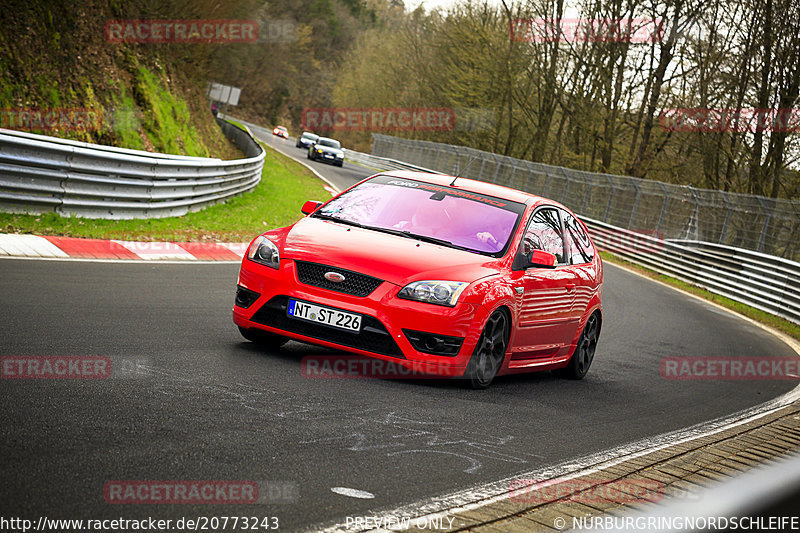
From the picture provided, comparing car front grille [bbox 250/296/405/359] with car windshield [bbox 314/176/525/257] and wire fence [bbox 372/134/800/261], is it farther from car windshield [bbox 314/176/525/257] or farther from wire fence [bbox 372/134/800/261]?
wire fence [bbox 372/134/800/261]

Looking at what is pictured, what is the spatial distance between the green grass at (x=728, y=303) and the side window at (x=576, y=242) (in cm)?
1084

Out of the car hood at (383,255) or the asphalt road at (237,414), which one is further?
the car hood at (383,255)

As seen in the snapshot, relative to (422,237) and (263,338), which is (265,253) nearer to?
(263,338)

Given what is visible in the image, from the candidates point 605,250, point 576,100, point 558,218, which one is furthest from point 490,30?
point 558,218

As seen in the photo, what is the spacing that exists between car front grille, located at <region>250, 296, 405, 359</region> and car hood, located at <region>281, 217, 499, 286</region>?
1.16 ft

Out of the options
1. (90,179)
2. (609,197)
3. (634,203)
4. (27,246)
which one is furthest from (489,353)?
(609,197)

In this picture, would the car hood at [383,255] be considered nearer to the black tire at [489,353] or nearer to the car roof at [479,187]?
the black tire at [489,353]

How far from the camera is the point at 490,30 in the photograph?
53.2 metres

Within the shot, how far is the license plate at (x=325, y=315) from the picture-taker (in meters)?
6.86

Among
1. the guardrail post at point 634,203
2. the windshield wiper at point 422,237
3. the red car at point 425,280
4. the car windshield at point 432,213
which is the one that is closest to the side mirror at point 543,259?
the red car at point 425,280

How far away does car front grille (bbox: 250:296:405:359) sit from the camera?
685 cm

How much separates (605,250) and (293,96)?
89737mm

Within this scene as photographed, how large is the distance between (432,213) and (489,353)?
1369mm

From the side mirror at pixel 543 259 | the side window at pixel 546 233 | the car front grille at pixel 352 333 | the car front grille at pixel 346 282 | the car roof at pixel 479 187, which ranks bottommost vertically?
the car front grille at pixel 352 333
